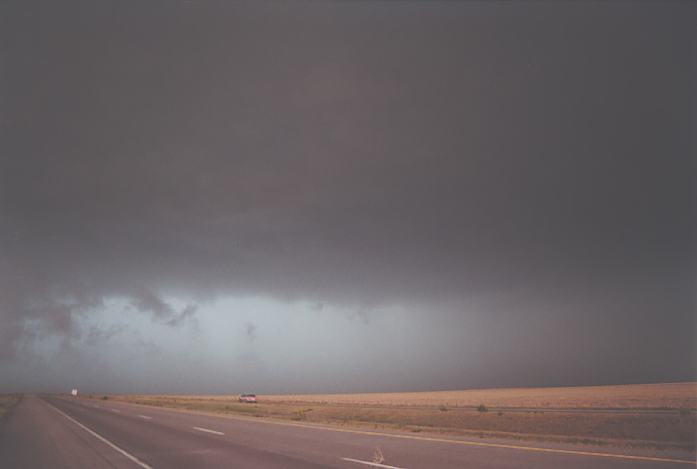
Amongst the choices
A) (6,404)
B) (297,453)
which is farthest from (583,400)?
(6,404)

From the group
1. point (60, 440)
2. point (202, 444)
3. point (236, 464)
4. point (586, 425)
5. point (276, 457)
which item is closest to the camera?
point (236, 464)

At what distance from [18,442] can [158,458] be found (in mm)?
9965

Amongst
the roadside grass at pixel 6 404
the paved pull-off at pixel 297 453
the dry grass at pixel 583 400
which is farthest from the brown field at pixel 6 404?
the dry grass at pixel 583 400

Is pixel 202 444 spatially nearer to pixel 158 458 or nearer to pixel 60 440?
pixel 158 458

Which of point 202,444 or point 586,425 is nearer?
point 202,444

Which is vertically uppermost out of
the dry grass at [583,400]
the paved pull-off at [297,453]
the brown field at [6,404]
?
the paved pull-off at [297,453]

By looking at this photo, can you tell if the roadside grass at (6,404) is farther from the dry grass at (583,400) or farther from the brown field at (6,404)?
the dry grass at (583,400)

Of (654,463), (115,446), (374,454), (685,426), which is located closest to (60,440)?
(115,446)

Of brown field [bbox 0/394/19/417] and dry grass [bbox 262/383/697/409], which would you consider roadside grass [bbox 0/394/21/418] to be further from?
dry grass [bbox 262/383/697/409]

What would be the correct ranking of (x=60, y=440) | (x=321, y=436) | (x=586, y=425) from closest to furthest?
(x=321, y=436), (x=60, y=440), (x=586, y=425)

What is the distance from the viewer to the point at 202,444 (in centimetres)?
1661

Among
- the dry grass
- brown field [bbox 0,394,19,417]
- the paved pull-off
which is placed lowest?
brown field [bbox 0,394,19,417]

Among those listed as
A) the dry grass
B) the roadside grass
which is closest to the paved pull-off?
the roadside grass

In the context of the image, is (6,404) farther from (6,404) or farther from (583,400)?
(583,400)
